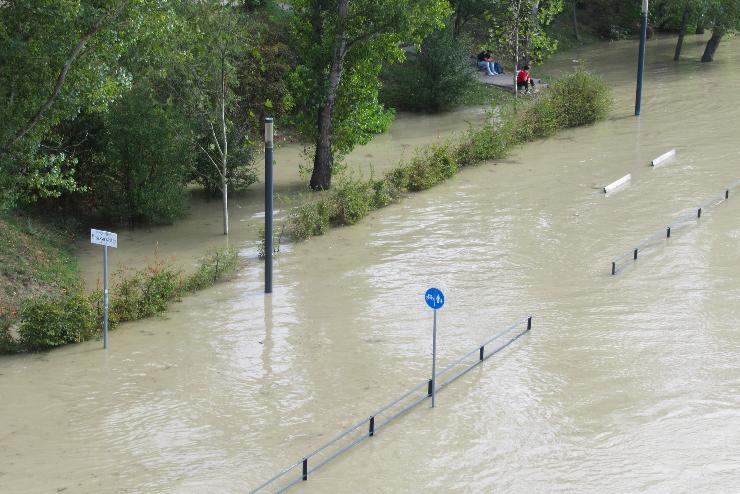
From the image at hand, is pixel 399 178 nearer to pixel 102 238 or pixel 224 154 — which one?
pixel 224 154

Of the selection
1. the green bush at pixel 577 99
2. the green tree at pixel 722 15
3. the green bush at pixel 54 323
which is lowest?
the green bush at pixel 54 323

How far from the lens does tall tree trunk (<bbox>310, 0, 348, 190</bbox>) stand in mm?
23406

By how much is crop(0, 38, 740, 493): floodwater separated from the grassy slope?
8.12ft

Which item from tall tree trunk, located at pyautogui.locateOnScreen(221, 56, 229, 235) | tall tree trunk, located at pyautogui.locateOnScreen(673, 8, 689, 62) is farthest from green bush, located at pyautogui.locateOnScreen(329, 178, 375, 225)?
tall tree trunk, located at pyautogui.locateOnScreen(673, 8, 689, 62)

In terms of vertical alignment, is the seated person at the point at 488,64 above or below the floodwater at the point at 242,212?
above

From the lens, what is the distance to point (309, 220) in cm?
2092

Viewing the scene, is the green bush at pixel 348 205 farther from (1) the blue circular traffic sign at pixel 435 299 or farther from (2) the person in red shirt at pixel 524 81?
(2) the person in red shirt at pixel 524 81

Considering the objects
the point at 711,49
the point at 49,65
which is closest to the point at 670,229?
the point at 49,65

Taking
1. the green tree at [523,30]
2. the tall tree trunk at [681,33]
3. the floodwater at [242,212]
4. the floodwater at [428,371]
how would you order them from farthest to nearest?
the tall tree trunk at [681,33], the green tree at [523,30], the floodwater at [242,212], the floodwater at [428,371]

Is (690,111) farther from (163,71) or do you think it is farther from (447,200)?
(163,71)

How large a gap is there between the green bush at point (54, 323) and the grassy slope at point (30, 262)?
1.01 m

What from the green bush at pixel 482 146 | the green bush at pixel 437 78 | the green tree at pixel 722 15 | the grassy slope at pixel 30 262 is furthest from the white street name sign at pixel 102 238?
the green tree at pixel 722 15

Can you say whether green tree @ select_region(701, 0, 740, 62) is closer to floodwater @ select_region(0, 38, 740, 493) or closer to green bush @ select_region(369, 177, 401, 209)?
floodwater @ select_region(0, 38, 740, 493)

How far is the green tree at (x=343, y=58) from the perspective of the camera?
23016 mm
